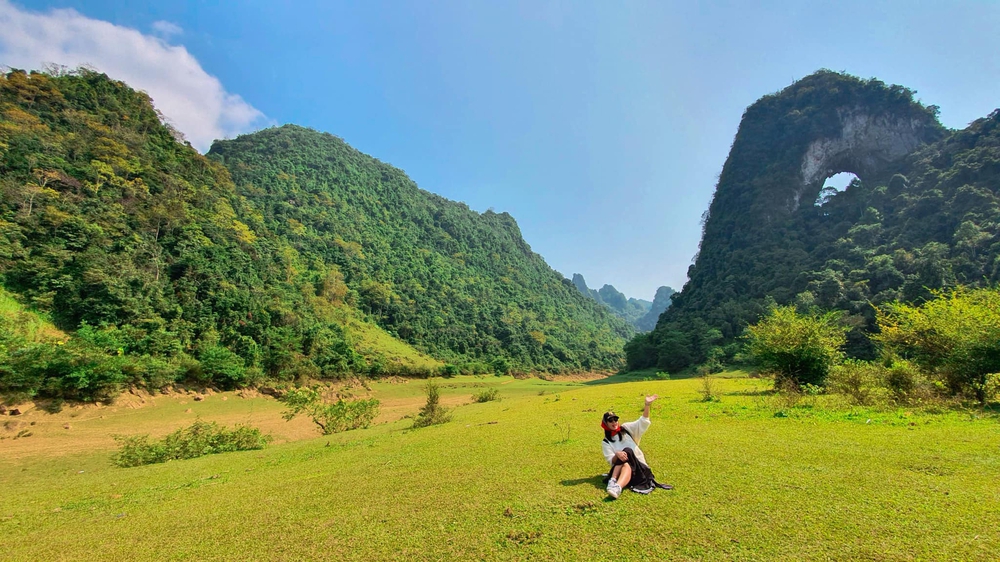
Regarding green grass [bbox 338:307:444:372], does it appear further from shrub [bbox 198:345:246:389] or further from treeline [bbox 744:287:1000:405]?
treeline [bbox 744:287:1000:405]

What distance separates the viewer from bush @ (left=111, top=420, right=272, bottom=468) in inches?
552

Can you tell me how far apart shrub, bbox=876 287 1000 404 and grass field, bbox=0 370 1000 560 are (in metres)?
2.25

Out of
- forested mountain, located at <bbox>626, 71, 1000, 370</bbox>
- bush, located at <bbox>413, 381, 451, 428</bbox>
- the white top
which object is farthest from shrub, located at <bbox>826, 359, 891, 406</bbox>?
forested mountain, located at <bbox>626, 71, 1000, 370</bbox>

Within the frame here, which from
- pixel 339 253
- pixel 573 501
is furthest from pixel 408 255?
pixel 573 501

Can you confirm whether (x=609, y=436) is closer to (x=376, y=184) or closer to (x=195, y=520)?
(x=195, y=520)

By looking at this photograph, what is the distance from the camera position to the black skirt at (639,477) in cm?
572

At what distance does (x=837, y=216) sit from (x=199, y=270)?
95.2 m

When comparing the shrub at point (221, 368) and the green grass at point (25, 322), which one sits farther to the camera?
the shrub at point (221, 368)

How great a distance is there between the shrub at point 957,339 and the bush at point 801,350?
5.62 ft

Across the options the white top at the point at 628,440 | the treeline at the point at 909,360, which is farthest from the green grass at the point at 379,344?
the white top at the point at 628,440

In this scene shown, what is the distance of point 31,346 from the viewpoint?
68.5ft

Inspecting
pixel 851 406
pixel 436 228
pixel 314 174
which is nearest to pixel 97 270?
pixel 851 406

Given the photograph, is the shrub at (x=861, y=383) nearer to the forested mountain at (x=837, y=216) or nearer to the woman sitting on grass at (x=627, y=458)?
the woman sitting on grass at (x=627, y=458)

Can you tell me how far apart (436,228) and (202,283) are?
79219mm
